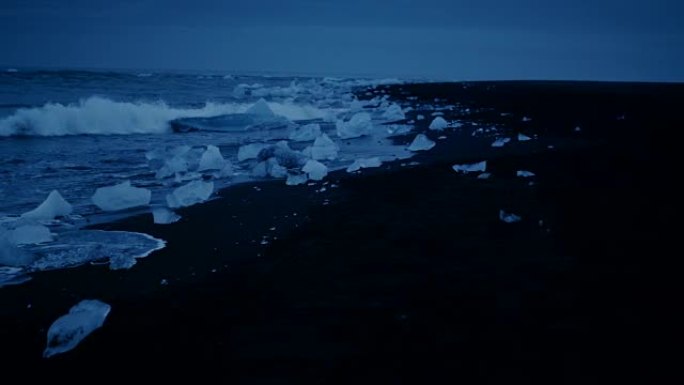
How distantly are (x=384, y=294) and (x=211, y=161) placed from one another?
3829 mm

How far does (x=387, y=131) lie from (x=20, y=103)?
1040 centimetres

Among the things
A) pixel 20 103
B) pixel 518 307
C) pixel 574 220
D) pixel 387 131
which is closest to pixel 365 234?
pixel 518 307

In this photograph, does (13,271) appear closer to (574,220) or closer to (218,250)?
(218,250)

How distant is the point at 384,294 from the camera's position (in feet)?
6.78

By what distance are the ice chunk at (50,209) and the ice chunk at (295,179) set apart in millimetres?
1967

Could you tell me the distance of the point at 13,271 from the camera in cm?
239

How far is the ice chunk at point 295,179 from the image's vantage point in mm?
4598

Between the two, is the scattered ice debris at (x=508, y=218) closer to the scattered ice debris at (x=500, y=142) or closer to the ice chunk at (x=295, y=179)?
the ice chunk at (x=295, y=179)

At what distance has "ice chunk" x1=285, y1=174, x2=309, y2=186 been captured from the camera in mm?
4598

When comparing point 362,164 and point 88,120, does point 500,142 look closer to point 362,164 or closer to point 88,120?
point 362,164

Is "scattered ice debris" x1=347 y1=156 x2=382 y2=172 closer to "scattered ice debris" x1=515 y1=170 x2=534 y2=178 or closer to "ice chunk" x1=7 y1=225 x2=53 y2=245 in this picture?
"scattered ice debris" x1=515 y1=170 x2=534 y2=178

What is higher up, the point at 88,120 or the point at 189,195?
the point at 88,120

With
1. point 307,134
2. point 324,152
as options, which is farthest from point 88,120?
point 324,152

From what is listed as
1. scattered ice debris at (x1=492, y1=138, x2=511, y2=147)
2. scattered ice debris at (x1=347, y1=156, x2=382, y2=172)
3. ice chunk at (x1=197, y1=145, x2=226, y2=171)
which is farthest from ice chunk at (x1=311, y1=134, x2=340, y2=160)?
scattered ice debris at (x1=492, y1=138, x2=511, y2=147)
